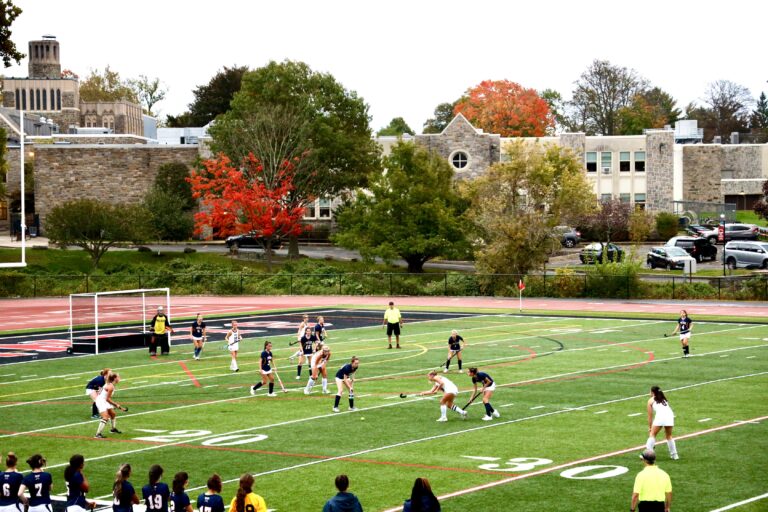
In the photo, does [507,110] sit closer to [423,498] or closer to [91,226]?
[91,226]

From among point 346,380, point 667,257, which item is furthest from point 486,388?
point 667,257

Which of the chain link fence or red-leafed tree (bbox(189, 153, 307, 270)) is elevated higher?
red-leafed tree (bbox(189, 153, 307, 270))

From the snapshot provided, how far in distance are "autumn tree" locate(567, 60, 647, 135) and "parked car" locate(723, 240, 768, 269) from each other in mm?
64279

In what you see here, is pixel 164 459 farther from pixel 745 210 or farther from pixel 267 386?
pixel 745 210

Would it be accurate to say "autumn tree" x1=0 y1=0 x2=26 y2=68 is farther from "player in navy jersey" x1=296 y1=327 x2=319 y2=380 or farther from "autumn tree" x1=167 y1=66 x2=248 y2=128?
"autumn tree" x1=167 y1=66 x2=248 y2=128

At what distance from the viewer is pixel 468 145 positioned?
99.4 metres

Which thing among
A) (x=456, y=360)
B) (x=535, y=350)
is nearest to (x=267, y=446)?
(x=456, y=360)

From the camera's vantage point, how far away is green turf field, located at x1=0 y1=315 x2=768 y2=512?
21.1 m

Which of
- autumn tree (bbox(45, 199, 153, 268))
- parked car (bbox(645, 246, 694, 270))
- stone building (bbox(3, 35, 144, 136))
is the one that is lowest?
parked car (bbox(645, 246, 694, 270))

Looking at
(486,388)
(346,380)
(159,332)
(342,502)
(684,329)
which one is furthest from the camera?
(159,332)

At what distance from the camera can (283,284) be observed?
238ft

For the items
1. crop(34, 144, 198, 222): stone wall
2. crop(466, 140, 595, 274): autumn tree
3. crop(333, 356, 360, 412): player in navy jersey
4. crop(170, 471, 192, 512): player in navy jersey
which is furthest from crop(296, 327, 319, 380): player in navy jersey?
crop(34, 144, 198, 222): stone wall

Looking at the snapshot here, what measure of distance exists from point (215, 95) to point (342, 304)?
72.6 m

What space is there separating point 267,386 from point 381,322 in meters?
21.5
